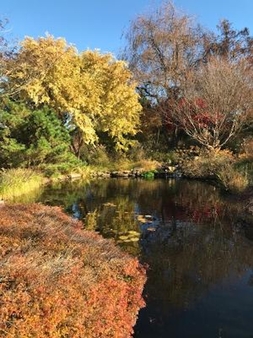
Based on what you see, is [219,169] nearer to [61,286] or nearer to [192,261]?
[192,261]

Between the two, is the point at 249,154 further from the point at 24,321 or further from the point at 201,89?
the point at 24,321

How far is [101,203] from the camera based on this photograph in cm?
1445

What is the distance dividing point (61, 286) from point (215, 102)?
21.5 m

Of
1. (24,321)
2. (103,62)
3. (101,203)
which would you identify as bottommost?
(101,203)

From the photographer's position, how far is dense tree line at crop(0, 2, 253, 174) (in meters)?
17.8

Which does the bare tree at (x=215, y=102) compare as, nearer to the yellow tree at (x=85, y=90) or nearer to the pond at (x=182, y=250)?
the yellow tree at (x=85, y=90)

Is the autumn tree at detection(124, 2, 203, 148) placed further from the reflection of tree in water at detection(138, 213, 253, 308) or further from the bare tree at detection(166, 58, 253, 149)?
the reflection of tree in water at detection(138, 213, 253, 308)

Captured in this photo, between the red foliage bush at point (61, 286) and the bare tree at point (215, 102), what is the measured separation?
19.4 m

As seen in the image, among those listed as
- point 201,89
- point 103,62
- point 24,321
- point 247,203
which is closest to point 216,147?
point 201,89

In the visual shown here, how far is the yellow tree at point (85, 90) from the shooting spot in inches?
844

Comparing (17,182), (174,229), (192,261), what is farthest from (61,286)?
(17,182)

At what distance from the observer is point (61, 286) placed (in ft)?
11.5

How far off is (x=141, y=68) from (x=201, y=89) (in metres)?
6.79

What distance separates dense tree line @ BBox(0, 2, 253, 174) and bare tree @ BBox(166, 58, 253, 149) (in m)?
0.06
